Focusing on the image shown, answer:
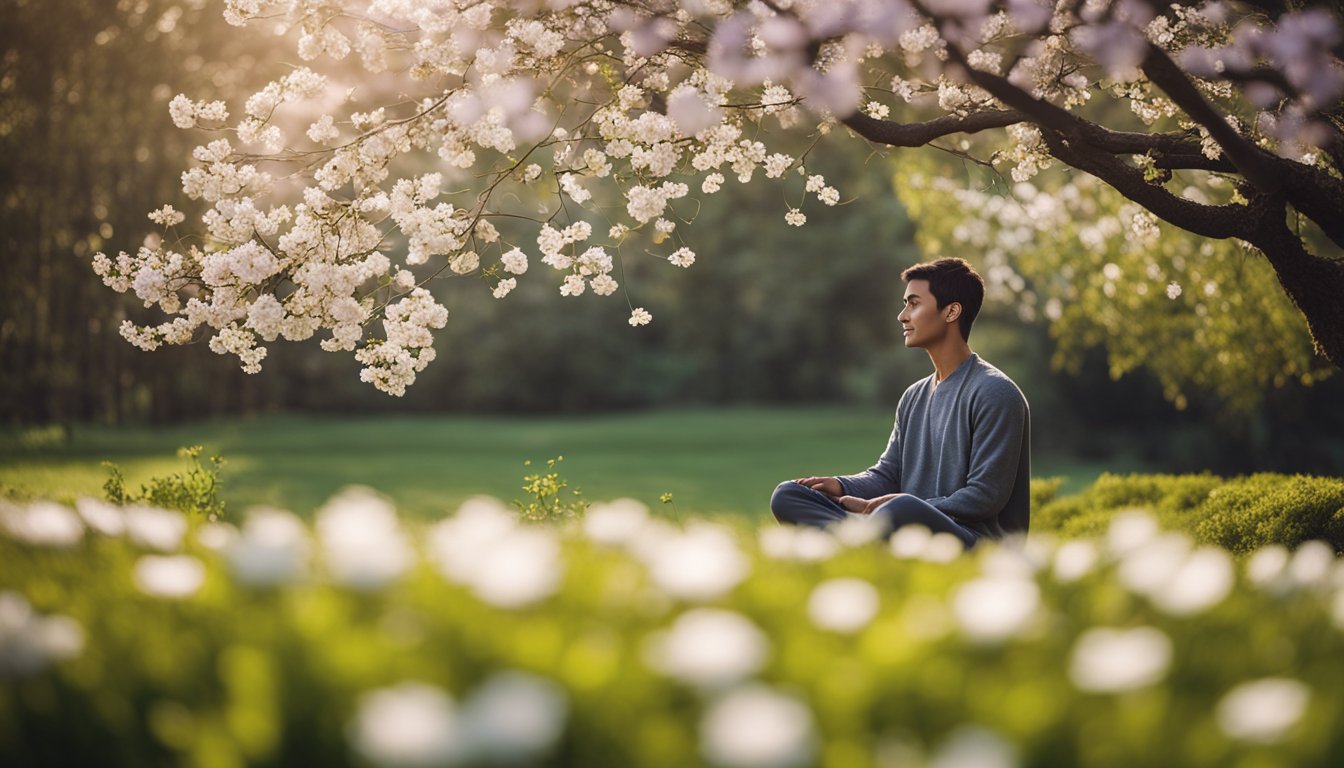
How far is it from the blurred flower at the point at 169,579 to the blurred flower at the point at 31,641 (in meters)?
0.19

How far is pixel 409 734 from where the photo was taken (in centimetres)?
148

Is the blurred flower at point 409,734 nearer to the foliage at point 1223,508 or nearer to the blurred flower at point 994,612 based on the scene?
the blurred flower at point 994,612

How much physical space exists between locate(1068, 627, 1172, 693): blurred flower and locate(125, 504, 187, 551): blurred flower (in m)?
2.24

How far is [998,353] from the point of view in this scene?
784 inches

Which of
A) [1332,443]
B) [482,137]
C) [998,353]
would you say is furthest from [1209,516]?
[998,353]

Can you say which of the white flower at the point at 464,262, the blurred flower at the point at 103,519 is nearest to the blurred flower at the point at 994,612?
the blurred flower at the point at 103,519

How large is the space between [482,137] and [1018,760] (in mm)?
4156

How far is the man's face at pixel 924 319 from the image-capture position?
5.25 metres

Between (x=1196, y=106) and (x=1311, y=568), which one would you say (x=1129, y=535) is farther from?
(x=1196, y=106)

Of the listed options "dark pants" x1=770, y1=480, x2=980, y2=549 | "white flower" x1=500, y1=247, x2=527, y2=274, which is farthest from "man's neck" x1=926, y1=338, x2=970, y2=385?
A: "white flower" x1=500, y1=247, x2=527, y2=274

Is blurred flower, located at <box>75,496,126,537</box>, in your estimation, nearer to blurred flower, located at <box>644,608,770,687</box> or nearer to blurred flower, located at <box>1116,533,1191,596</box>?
blurred flower, located at <box>644,608,770,687</box>

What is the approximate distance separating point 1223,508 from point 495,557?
242 inches

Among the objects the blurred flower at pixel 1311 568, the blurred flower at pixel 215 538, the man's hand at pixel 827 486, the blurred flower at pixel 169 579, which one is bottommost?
the man's hand at pixel 827 486

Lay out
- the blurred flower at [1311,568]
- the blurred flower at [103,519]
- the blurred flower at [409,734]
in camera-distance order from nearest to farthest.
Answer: the blurred flower at [409,734] → the blurred flower at [1311,568] → the blurred flower at [103,519]
